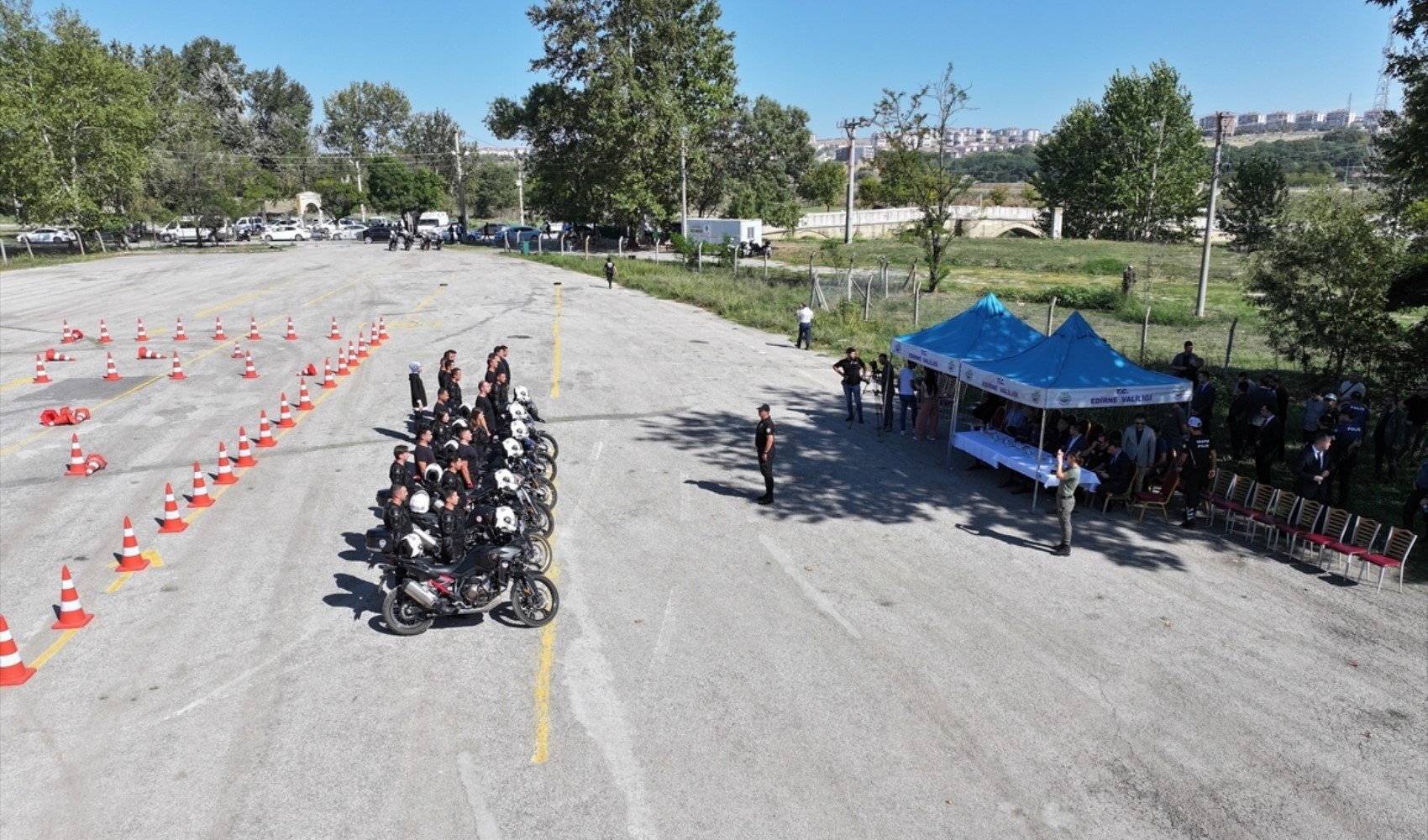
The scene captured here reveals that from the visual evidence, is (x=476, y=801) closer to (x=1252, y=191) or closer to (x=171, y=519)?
(x=171, y=519)

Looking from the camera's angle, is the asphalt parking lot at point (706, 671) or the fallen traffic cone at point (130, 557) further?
the fallen traffic cone at point (130, 557)

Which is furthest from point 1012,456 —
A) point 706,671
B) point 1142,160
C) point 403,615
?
point 1142,160

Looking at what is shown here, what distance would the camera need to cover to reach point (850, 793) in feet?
A: 23.4

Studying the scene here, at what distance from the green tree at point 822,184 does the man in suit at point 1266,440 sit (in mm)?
92661

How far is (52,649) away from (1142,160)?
8742cm

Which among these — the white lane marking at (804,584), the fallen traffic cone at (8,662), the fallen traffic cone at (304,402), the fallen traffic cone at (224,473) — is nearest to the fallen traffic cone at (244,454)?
the fallen traffic cone at (224,473)

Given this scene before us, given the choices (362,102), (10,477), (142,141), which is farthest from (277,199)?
(10,477)

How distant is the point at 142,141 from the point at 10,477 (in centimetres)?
5280

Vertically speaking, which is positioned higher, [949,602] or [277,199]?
[277,199]

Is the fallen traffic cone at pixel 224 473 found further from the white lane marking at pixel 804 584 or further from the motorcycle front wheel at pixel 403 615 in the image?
the white lane marking at pixel 804 584

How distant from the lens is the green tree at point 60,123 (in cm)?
5006

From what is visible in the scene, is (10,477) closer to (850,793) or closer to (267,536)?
(267,536)

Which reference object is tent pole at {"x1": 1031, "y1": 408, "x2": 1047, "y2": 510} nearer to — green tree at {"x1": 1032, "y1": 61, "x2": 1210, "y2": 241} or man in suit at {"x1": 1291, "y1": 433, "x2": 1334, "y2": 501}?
man in suit at {"x1": 1291, "y1": 433, "x2": 1334, "y2": 501}

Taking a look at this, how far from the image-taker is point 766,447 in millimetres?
13477
